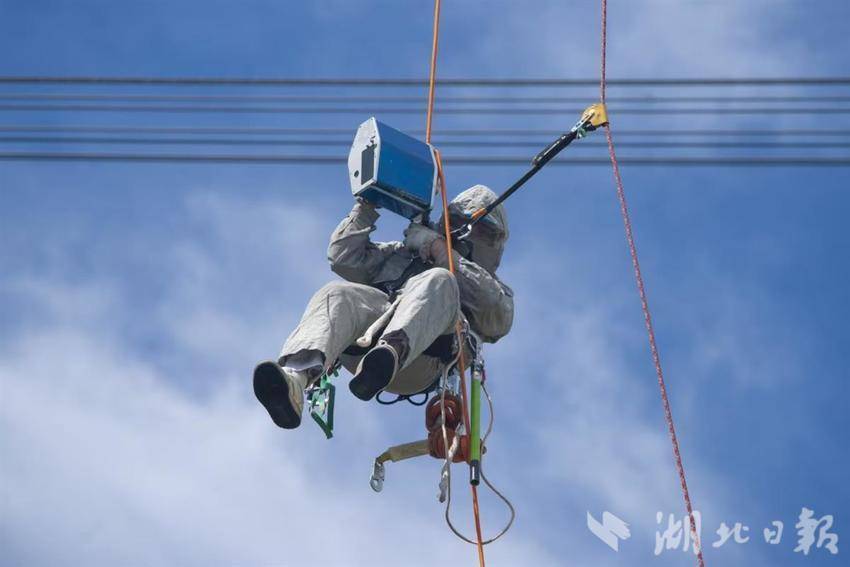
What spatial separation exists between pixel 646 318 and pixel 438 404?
156cm

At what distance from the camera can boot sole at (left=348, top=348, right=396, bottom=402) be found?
6762 mm

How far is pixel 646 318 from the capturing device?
637 cm

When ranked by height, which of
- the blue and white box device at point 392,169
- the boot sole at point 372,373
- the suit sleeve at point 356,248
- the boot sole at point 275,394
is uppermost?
the blue and white box device at point 392,169

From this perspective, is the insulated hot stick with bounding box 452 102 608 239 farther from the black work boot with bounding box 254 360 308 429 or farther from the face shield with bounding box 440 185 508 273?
the black work boot with bounding box 254 360 308 429

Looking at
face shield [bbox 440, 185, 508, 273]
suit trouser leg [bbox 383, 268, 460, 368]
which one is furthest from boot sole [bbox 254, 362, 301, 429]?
face shield [bbox 440, 185, 508, 273]

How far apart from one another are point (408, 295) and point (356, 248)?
2.15ft

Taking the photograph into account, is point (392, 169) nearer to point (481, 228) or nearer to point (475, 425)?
point (481, 228)

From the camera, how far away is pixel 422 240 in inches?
303

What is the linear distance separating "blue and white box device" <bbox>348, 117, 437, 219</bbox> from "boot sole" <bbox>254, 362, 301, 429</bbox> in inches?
48.1

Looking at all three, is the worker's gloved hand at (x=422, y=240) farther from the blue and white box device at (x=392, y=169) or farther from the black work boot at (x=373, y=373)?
the black work boot at (x=373, y=373)

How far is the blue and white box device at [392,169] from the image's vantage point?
24.7ft

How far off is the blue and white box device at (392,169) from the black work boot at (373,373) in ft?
3.49

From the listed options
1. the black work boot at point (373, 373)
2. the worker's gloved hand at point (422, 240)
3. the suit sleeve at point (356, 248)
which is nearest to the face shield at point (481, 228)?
the worker's gloved hand at point (422, 240)

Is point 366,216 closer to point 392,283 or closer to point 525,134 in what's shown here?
point 392,283
